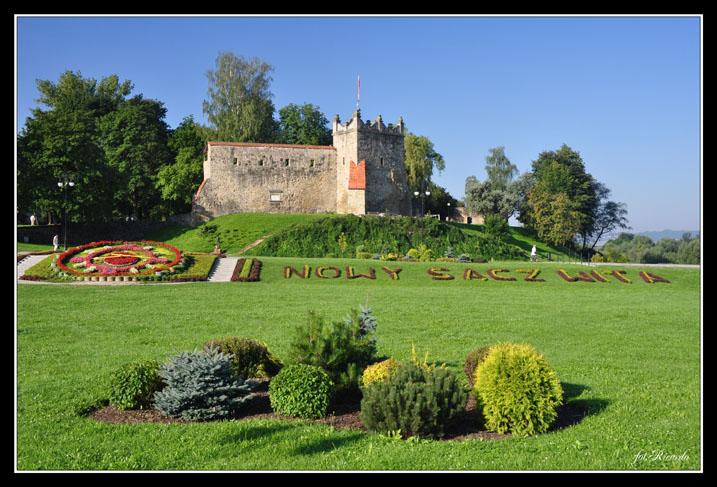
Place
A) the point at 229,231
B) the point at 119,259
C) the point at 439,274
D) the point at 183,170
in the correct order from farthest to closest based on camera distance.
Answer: the point at 183,170 < the point at 229,231 < the point at 439,274 < the point at 119,259

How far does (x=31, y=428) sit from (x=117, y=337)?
6.13 meters

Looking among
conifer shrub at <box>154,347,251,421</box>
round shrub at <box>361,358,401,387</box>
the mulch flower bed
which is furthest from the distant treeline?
conifer shrub at <box>154,347,251,421</box>

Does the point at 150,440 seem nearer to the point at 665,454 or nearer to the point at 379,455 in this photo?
the point at 379,455

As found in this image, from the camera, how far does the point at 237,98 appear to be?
58094 millimetres

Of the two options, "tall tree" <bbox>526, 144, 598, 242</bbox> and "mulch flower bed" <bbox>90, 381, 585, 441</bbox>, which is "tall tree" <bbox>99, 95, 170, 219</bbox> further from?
"mulch flower bed" <bbox>90, 381, 585, 441</bbox>

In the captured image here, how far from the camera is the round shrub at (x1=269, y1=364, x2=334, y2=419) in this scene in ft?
24.3

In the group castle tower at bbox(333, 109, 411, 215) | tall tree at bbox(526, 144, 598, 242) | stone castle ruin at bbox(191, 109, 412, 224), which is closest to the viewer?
castle tower at bbox(333, 109, 411, 215)

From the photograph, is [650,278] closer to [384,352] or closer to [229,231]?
[384,352]

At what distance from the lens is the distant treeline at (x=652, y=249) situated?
51844 mm

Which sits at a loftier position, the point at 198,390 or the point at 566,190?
the point at 566,190

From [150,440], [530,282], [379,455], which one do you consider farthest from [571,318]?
[150,440]

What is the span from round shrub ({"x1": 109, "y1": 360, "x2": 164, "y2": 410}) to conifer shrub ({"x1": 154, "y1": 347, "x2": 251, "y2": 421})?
19 centimetres

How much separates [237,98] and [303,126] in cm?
966

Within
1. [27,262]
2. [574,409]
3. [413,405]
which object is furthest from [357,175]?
[413,405]
